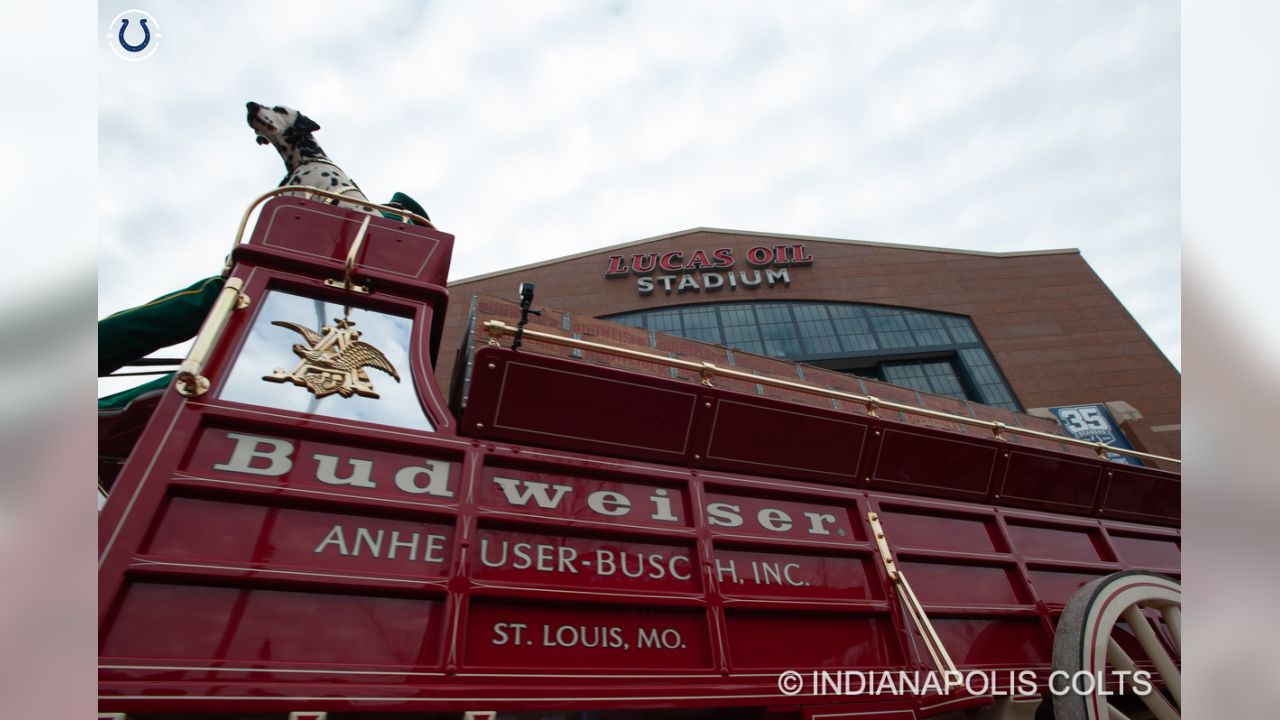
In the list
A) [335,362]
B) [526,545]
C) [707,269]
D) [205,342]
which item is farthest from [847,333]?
[205,342]

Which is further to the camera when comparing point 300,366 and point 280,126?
point 280,126

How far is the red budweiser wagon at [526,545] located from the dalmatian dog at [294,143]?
3.12ft

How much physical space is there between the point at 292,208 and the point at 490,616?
332 cm

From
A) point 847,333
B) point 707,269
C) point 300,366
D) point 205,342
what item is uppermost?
A: point 707,269

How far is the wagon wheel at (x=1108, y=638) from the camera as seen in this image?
12.0 ft

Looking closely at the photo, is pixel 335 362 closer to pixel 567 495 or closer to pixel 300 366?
pixel 300 366

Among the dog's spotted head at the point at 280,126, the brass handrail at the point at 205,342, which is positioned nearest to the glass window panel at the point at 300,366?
the brass handrail at the point at 205,342

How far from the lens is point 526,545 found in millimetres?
3744

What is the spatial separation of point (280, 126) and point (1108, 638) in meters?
7.79

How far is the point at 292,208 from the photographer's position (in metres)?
4.55

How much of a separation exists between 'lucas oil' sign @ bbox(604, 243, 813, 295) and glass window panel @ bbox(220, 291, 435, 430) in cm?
2114

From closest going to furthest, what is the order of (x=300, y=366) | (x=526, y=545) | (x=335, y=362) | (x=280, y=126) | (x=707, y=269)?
(x=526, y=545)
(x=300, y=366)
(x=335, y=362)
(x=280, y=126)
(x=707, y=269)

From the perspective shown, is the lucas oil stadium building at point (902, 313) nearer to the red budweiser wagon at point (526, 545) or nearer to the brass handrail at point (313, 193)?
the brass handrail at point (313, 193)
